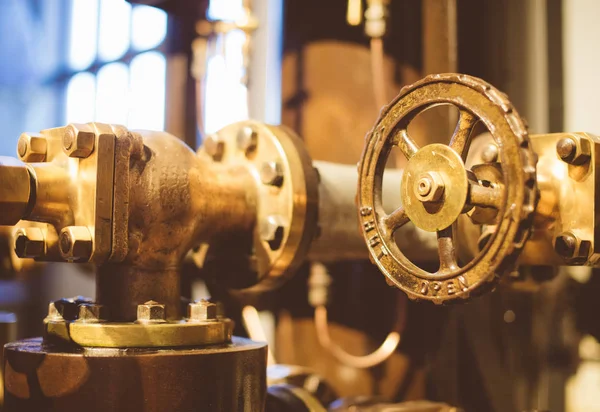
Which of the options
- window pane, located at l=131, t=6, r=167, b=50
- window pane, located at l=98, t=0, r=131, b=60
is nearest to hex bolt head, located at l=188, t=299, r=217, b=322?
window pane, located at l=131, t=6, r=167, b=50

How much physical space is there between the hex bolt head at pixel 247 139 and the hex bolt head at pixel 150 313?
11.0 inches

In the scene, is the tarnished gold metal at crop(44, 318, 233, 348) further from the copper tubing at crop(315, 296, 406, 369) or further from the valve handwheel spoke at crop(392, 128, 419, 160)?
the copper tubing at crop(315, 296, 406, 369)

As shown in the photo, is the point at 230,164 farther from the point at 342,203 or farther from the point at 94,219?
the point at 94,219

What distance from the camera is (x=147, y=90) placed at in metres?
2.15

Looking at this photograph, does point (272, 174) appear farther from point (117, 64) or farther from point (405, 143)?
point (117, 64)

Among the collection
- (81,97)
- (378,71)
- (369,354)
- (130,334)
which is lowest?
(369,354)

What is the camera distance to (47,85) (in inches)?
107

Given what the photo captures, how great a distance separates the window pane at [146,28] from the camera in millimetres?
2095

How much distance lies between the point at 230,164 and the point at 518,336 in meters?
0.60

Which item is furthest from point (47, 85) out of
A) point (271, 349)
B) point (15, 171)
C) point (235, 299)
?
point (15, 171)

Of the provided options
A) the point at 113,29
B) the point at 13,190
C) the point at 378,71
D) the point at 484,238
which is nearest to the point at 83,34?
the point at 113,29

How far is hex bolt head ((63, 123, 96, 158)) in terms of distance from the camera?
0.72m

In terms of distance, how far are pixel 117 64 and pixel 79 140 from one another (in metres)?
1.75

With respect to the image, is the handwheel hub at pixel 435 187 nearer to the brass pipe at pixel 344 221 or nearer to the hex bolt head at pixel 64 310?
the brass pipe at pixel 344 221
